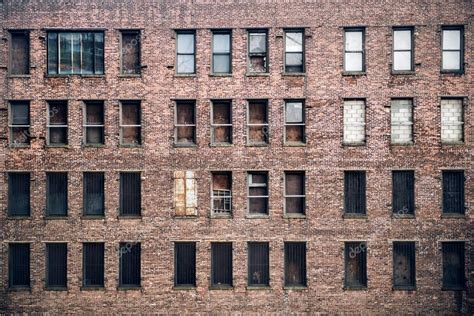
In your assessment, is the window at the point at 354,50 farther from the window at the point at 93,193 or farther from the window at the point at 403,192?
the window at the point at 93,193

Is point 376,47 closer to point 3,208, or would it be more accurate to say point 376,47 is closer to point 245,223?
point 245,223

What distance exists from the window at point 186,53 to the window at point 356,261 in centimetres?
1118

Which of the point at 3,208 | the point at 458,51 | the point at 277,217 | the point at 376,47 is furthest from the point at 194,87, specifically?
the point at 458,51

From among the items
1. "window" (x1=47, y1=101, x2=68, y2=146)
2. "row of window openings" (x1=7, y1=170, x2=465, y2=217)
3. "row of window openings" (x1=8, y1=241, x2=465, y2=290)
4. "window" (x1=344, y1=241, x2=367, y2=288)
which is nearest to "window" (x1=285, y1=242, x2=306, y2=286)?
"row of window openings" (x1=8, y1=241, x2=465, y2=290)

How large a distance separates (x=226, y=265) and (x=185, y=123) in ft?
22.9

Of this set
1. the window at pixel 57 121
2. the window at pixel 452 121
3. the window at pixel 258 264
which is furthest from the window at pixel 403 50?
the window at pixel 57 121

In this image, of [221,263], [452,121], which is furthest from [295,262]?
[452,121]

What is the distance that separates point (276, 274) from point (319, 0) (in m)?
13.0

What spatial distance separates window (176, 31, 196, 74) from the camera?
24797 millimetres

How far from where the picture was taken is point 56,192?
24.8m

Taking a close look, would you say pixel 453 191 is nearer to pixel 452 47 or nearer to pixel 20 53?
pixel 452 47

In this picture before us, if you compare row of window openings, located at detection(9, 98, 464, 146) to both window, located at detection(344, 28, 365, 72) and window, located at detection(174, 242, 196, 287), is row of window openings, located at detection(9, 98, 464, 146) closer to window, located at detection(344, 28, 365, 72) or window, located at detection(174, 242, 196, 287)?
window, located at detection(344, 28, 365, 72)

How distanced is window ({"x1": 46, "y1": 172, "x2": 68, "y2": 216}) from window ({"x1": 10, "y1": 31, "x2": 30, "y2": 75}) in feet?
17.0

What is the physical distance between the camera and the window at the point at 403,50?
2456 centimetres
